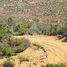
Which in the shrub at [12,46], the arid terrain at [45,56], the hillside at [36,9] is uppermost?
the arid terrain at [45,56]

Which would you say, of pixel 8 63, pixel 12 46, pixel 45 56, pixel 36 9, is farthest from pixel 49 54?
pixel 36 9

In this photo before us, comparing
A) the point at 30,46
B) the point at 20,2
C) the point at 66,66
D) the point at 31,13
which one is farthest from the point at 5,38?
the point at 20,2

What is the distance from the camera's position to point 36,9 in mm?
66688

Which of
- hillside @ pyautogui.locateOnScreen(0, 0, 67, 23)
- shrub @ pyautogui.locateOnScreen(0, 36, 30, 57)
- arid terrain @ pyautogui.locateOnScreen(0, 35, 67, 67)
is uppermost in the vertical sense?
arid terrain @ pyautogui.locateOnScreen(0, 35, 67, 67)

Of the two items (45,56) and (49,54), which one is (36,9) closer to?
(49,54)

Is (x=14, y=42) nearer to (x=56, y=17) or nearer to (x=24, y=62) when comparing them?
(x=24, y=62)

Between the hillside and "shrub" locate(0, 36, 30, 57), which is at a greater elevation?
"shrub" locate(0, 36, 30, 57)

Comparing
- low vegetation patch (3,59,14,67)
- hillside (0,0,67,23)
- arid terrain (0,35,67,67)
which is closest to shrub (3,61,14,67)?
low vegetation patch (3,59,14,67)

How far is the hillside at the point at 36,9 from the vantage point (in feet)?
198

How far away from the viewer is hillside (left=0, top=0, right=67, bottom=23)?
60.5 metres

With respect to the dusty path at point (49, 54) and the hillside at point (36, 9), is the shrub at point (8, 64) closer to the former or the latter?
the dusty path at point (49, 54)

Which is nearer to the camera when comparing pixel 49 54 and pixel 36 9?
pixel 49 54

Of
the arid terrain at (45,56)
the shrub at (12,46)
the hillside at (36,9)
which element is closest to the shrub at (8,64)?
the arid terrain at (45,56)

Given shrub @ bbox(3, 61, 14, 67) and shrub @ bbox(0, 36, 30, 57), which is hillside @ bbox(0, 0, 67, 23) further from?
shrub @ bbox(3, 61, 14, 67)
